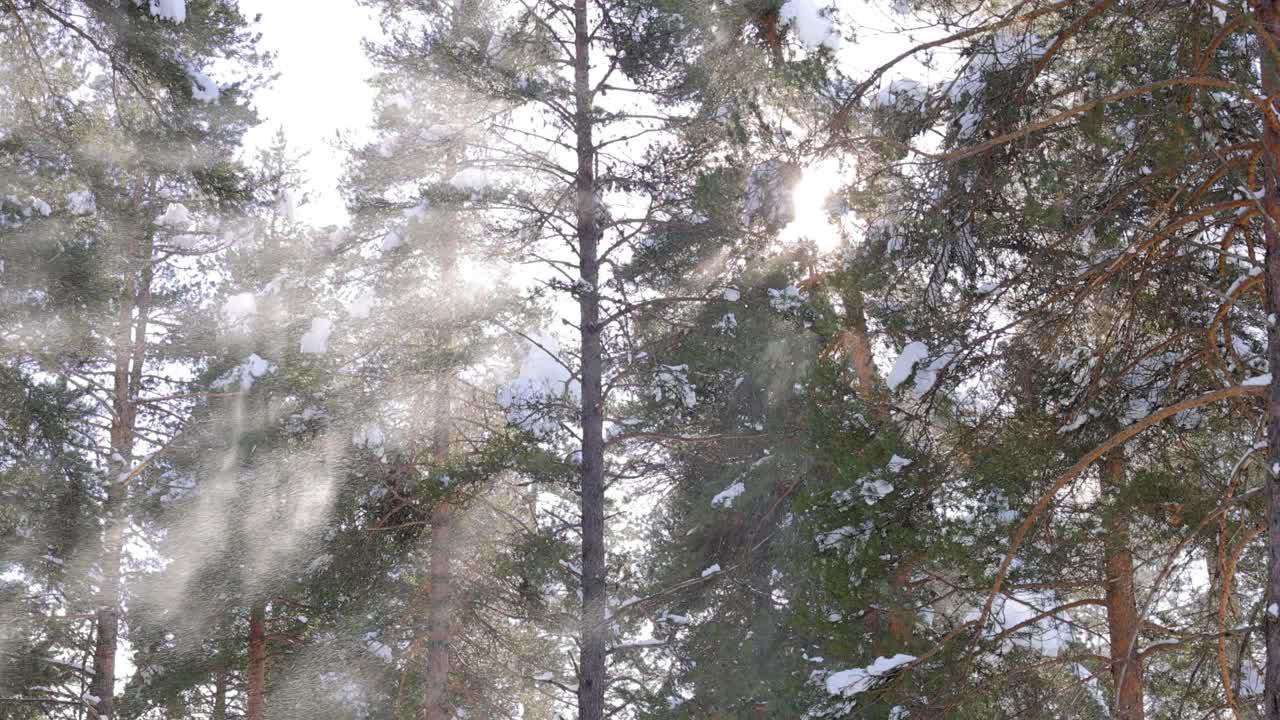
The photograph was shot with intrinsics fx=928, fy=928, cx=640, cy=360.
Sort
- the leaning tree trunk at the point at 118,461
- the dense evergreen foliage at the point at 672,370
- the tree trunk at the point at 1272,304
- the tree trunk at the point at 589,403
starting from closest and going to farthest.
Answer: the tree trunk at the point at 1272,304
the dense evergreen foliage at the point at 672,370
the tree trunk at the point at 589,403
the leaning tree trunk at the point at 118,461

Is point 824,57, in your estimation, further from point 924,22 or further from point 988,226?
point 988,226

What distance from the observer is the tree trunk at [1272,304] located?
15.2 feet

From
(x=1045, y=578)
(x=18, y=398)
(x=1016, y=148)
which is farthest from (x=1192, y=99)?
(x=18, y=398)

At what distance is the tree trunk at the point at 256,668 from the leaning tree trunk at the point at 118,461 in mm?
1747

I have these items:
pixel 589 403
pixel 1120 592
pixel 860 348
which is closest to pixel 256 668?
pixel 589 403

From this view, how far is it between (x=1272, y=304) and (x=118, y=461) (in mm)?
12815

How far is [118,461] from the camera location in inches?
487

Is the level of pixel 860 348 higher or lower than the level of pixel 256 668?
higher

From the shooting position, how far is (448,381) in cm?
1256

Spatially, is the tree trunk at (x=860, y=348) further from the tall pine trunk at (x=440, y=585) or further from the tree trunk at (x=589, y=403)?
the tall pine trunk at (x=440, y=585)

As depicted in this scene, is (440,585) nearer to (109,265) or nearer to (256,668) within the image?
(256,668)

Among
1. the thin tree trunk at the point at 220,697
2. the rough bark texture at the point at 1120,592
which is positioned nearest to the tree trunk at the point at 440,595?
the thin tree trunk at the point at 220,697

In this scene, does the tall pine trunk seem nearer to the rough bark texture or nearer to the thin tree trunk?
the thin tree trunk

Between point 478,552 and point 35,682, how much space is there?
233 inches
